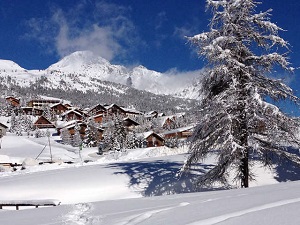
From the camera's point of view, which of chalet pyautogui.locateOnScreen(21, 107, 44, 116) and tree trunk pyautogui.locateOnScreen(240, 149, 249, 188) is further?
chalet pyautogui.locateOnScreen(21, 107, 44, 116)

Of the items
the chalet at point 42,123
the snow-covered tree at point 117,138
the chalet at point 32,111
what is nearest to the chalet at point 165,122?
the chalet at point 42,123

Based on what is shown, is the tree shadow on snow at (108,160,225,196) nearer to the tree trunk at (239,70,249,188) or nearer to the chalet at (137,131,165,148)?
the tree trunk at (239,70,249,188)

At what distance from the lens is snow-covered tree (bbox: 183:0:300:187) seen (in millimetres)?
12727

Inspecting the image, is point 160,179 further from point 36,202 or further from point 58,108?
point 58,108

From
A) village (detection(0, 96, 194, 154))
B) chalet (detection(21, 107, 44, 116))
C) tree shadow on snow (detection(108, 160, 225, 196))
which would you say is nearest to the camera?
tree shadow on snow (detection(108, 160, 225, 196))

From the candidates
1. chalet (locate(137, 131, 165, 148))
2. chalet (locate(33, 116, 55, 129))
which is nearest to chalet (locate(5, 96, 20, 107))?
chalet (locate(33, 116, 55, 129))

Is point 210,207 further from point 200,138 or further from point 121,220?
point 200,138

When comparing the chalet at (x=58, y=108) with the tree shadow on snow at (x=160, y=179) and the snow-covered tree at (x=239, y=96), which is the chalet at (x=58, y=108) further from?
the snow-covered tree at (x=239, y=96)

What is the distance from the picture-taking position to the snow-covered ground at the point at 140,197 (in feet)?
17.7

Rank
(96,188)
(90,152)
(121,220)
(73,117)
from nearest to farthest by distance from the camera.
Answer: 1. (121,220)
2. (96,188)
3. (90,152)
4. (73,117)

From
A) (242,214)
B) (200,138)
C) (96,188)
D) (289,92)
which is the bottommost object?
(96,188)

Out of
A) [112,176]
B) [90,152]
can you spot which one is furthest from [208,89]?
[90,152]

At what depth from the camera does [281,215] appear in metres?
4.64

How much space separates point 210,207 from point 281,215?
1732mm
